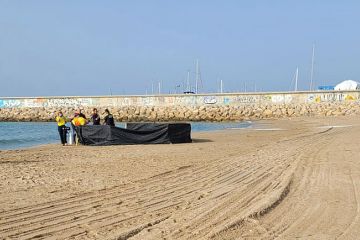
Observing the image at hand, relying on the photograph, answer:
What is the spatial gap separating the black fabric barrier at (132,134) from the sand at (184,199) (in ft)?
20.6

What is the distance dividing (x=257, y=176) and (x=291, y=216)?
3044 mm

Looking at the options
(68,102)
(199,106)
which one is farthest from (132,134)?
(68,102)

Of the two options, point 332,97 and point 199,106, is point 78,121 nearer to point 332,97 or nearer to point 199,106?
point 332,97

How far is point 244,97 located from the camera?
187 ft

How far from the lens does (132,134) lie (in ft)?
61.3

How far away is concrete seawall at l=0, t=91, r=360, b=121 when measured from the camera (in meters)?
50.0

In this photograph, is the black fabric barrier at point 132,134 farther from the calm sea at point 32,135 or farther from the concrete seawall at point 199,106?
the concrete seawall at point 199,106

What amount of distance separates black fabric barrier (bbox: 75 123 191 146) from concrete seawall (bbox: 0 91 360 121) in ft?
106

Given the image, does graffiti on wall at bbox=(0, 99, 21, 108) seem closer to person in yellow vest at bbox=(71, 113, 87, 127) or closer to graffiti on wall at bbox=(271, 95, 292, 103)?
graffiti on wall at bbox=(271, 95, 292, 103)

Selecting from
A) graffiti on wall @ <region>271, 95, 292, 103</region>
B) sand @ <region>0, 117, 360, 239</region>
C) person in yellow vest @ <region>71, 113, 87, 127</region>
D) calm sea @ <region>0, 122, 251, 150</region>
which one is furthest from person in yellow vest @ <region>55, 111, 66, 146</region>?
graffiti on wall @ <region>271, 95, 292, 103</region>

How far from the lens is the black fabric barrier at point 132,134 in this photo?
18.2 m

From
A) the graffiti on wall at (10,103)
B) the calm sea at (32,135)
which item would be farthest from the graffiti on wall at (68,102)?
the calm sea at (32,135)

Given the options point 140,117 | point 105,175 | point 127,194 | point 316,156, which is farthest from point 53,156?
point 140,117

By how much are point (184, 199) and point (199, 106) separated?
168ft
